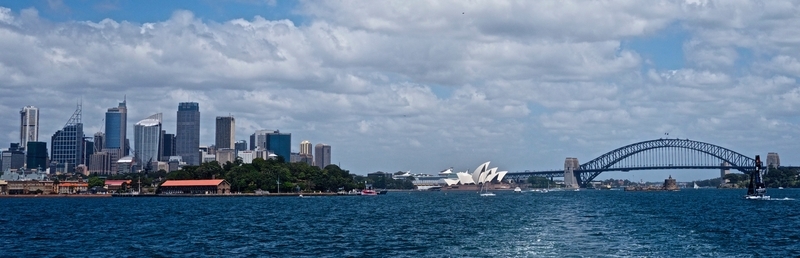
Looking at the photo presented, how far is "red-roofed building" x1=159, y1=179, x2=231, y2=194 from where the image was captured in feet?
509

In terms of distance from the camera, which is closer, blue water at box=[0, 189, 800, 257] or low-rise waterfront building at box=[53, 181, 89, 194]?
blue water at box=[0, 189, 800, 257]

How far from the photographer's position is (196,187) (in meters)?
158

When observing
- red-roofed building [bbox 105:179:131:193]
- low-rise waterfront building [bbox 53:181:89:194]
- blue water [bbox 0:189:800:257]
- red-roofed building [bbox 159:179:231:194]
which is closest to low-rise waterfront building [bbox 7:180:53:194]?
low-rise waterfront building [bbox 53:181:89:194]

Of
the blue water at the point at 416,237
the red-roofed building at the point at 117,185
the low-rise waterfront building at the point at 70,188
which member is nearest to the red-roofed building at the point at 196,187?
the red-roofed building at the point at 117,185

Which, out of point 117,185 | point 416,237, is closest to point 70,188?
point 117,185

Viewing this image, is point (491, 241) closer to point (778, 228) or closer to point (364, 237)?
point (364, 237)

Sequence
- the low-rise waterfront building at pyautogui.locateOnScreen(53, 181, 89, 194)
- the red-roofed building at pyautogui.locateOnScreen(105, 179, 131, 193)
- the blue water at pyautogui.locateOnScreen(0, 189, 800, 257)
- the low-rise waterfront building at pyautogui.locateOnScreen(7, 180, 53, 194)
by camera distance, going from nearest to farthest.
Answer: the blue water at pyautogui.locateOnScreen(0, 189, 800, 257), the low-rise waterfront building at pyautogui.locateOnScreen(7, 180, 53, 194), the low-rise waterfront building at pyautogui.locateOnScreen(53, 181, 89, 194), the red-roofed building at pyautogui.locateOnScreen(105, 179, 131, 193)

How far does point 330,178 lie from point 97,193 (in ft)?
144

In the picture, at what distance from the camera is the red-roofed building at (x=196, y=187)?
155250 millimetres

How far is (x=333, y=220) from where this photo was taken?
203ft

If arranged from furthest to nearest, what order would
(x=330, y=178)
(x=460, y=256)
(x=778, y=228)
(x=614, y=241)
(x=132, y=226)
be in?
(x=330, y=178), (x=132, y=226), (x=778, y=228), (x=614, y=241), (x=460, y=256)

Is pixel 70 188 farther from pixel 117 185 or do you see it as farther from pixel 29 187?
pixel 117 185

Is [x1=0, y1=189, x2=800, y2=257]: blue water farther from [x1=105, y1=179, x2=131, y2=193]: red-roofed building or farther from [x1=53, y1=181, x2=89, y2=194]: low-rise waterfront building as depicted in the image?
[x1=105, y1=179, x2=131, y2=193]: red-roofed building

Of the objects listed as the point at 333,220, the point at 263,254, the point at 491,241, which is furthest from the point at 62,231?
the point at 491,241
